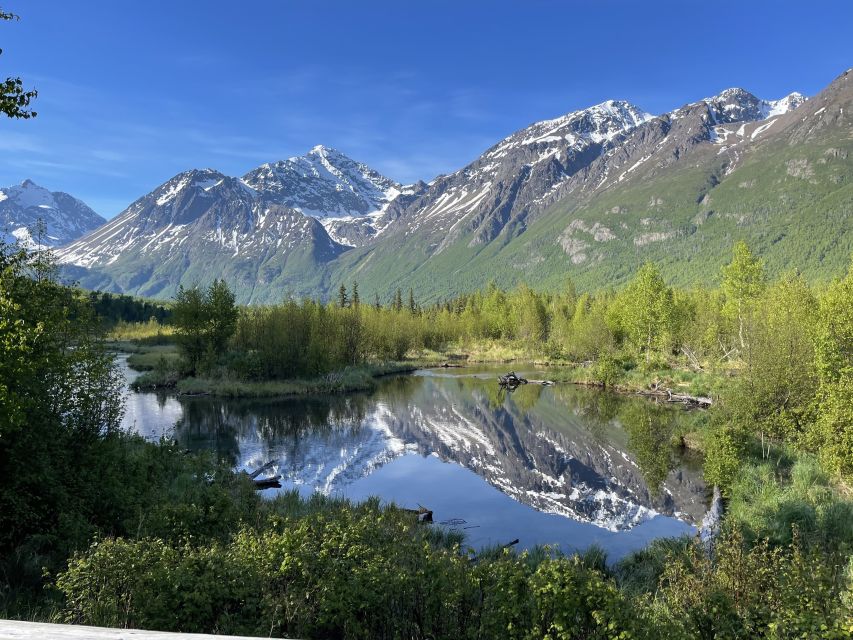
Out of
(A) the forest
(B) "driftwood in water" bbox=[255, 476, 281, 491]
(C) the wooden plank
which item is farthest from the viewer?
(B) "driftwood in water" bbox=[255, 476, 281, 491]

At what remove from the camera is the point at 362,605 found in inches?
343

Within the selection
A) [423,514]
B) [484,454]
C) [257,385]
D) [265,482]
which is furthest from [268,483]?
[257,385]

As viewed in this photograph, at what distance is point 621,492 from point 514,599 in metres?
22.8

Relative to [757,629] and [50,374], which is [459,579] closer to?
[757,629]

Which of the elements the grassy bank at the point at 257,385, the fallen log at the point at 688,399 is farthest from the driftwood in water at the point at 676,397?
the grassy bank at the point at 257,385

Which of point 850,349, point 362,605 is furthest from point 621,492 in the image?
point 362,605

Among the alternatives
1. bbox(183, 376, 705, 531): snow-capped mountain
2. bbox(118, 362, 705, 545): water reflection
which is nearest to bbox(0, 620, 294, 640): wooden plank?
bbox(118, 362, 705, 545): water reflection

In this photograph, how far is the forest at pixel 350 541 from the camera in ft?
27.0

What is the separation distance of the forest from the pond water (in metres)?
3.65

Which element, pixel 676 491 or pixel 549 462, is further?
pixel 549 462

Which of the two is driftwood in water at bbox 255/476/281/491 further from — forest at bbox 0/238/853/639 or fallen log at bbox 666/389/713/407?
fallen log at bbox 666/389/713/407

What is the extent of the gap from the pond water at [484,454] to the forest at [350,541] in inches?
144

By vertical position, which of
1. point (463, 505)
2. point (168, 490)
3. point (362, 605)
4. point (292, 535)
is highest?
point (292, 535)

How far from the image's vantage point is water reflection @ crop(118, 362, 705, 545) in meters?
26.8
